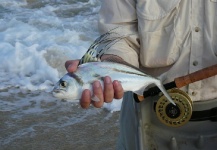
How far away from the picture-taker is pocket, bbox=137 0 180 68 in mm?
2539

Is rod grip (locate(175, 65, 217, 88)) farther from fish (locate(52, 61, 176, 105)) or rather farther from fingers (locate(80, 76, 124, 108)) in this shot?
fingers (locate(80, 76, 124, 108))

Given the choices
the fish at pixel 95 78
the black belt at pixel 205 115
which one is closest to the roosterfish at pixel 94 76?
the fish at pixel 95 78

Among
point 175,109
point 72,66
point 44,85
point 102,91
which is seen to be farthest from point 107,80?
point 44,85

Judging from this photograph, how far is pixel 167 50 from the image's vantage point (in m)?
2.55

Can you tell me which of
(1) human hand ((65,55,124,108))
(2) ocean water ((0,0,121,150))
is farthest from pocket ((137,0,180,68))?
(2) ocean water ((0,0,121,150))

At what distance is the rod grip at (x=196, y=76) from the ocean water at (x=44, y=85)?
7.91 feet

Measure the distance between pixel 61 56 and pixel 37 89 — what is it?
1688 mm

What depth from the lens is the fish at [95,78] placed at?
1918 millimetres

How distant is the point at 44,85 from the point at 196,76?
4.30 meters

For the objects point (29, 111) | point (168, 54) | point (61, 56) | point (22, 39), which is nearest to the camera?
point (168, 54)

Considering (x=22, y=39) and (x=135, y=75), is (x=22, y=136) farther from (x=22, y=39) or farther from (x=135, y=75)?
(x=22, y=39)

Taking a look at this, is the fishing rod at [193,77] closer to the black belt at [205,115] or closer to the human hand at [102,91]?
the black belt at [205,115]

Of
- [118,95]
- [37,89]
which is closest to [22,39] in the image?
[37,89]

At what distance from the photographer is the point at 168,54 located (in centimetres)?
254
